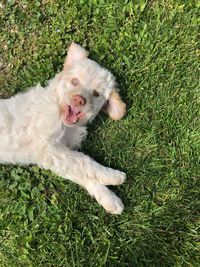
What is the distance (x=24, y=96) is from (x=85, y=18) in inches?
52.5

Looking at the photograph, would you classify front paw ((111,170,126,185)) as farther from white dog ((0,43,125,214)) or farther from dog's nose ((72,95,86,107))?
dog's nose ((72,95,86,107))

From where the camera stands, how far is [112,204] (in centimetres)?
538

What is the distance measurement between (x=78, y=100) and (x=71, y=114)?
0.74 feet

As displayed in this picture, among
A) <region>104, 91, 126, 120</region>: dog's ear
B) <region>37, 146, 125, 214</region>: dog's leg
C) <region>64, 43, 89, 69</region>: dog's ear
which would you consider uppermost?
<region>64, 43, 89, 69</region>: dog's ear

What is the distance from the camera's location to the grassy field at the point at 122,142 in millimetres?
5430

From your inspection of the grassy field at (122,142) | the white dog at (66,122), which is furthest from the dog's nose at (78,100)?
the grassy field at (122,142)

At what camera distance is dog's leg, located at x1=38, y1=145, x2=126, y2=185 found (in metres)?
5.20

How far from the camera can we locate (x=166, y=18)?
600 cm

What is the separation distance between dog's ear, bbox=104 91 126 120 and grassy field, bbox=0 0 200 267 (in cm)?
23

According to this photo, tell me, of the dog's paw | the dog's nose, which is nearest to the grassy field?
the dog's paw

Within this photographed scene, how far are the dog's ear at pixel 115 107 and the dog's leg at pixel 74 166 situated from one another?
0.60 metres

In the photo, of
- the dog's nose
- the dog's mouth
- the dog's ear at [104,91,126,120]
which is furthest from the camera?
the dog's ear at [104,91,126,120]

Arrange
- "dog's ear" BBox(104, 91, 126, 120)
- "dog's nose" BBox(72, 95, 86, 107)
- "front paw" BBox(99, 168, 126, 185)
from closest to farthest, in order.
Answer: "dog's nose" BBox(72, 95, 86, 107)
"front paw" BBox(99, 168, 126, 185)
"dog's ear" BBox(104, 91, 126, 120)

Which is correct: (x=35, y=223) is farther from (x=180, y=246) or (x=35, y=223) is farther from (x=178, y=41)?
(x=178, y=41)
